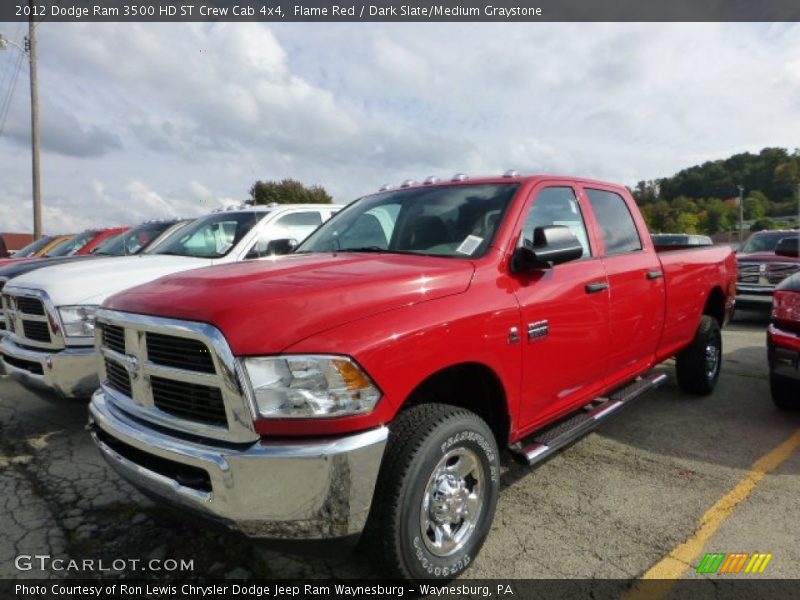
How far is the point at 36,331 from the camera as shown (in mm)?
4367

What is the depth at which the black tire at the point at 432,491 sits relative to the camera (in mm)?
2143

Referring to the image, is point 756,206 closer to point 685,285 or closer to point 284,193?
point 284,193

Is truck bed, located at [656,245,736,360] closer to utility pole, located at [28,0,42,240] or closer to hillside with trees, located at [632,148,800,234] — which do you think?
utility pole, located at [28,0,42,240]

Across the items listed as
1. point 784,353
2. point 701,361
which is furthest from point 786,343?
point 701,361

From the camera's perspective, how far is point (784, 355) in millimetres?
4305

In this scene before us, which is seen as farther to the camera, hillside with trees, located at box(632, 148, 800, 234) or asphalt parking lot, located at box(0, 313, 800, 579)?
hillside with trees, located at box(632, 148, 800, 234)

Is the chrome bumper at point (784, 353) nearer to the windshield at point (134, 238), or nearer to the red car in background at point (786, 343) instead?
the red car in background at point (786, 343)

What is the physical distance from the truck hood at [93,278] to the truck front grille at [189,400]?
2.42m

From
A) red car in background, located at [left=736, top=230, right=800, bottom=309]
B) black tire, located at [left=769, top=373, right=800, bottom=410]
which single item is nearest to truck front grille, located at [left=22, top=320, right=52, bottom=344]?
black tire, located at [left=769, top=373, right=800, bottom=410]

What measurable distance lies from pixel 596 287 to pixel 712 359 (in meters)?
2.74

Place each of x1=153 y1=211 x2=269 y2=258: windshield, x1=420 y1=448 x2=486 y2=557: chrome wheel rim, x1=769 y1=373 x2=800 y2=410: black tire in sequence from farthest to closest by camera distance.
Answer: x1=153 y1=211 x2=269 y2=258: windshield, x1=769 y1=373 x2=800 y2=410: black tire, x1=420 y1=448 x2=486 y2=557: chrome wheel rim

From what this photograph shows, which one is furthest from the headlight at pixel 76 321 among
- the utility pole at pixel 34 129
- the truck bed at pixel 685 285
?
the utility pole at pixel 34 129

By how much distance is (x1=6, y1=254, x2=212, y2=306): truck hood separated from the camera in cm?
428

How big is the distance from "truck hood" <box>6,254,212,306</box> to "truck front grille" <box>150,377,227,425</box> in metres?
2.42
